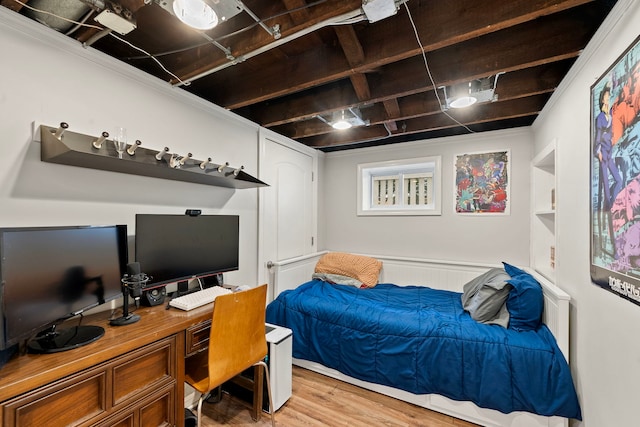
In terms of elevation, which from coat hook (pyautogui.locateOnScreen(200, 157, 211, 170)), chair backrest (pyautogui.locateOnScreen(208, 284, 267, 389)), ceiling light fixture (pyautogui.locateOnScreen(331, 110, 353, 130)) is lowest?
chair backrest (pyautogui.locateOnScreen(208, 284, 267, 389))

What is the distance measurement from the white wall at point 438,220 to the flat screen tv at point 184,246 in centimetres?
190

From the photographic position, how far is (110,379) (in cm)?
117

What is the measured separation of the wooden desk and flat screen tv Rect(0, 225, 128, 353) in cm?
11

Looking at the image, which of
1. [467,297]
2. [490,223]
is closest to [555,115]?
[490,223]

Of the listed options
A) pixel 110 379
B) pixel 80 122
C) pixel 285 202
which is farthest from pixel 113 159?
pixel 285 202

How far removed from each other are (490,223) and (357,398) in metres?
2.23

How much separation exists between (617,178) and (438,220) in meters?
2.06

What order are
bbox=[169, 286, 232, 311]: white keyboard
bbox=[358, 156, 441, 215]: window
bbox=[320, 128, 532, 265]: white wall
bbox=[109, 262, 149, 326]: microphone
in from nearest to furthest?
bbox=[109, 262, 149, 326]: microphone
bbox=[169, 286, 232, 311]: white keyboard
bbox=[320, 128, 532, 265]: white wall
bbox=[358, 156, 441, 215]: window

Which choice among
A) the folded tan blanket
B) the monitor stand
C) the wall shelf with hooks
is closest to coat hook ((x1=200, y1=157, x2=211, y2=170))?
the wall shelf with hooks

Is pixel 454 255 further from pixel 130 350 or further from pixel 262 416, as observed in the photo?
pixel 130 350

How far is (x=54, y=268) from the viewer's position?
119 centimetres

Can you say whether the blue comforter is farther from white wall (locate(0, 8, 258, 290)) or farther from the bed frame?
white wall (locate(0, 8, 258, 290))

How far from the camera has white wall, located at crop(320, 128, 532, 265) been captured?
112 inches

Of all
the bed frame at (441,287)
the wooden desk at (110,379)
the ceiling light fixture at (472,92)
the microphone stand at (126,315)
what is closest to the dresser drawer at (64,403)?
the wooden desk at (110,379)
